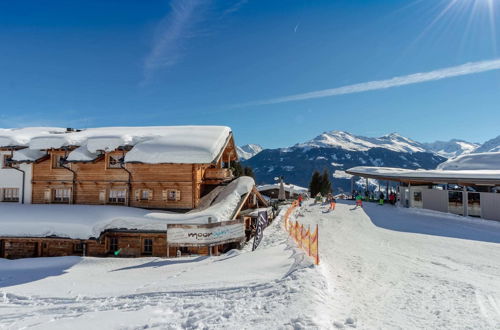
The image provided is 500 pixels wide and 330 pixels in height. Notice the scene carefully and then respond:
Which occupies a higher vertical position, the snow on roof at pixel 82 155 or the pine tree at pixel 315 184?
the snow on roof at pixel 82 155

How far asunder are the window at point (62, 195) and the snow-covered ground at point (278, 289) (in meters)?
5.67

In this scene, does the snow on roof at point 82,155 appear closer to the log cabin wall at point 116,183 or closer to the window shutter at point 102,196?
the log cabin wall at point 116,183

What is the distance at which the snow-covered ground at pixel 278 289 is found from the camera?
6332mm

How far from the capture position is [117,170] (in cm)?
2069

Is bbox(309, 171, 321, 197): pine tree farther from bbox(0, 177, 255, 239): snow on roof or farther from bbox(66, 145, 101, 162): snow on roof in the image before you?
bbox(66, 145, 101, 162): snow on roof

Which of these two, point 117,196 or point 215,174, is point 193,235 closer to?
point 215,174

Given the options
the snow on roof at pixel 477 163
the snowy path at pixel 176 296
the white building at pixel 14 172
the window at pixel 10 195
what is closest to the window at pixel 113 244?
the snowy path at pixel 176 296

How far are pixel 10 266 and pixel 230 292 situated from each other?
1524 centimetres

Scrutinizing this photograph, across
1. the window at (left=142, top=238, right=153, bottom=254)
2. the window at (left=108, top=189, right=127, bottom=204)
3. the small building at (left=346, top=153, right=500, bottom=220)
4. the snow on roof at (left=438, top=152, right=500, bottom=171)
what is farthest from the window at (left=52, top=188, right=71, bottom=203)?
the snow on roof at (left=438, top=152, right=500, bottom=171)

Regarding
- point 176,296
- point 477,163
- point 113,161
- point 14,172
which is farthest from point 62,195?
point 477,163

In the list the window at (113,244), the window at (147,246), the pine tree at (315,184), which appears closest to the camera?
the window at (147,246)

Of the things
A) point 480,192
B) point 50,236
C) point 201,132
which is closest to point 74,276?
point 50,236

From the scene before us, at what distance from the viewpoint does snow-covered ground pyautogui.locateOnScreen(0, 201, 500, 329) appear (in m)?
6.33

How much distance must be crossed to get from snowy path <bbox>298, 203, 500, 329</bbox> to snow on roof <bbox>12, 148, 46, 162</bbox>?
862 inches
